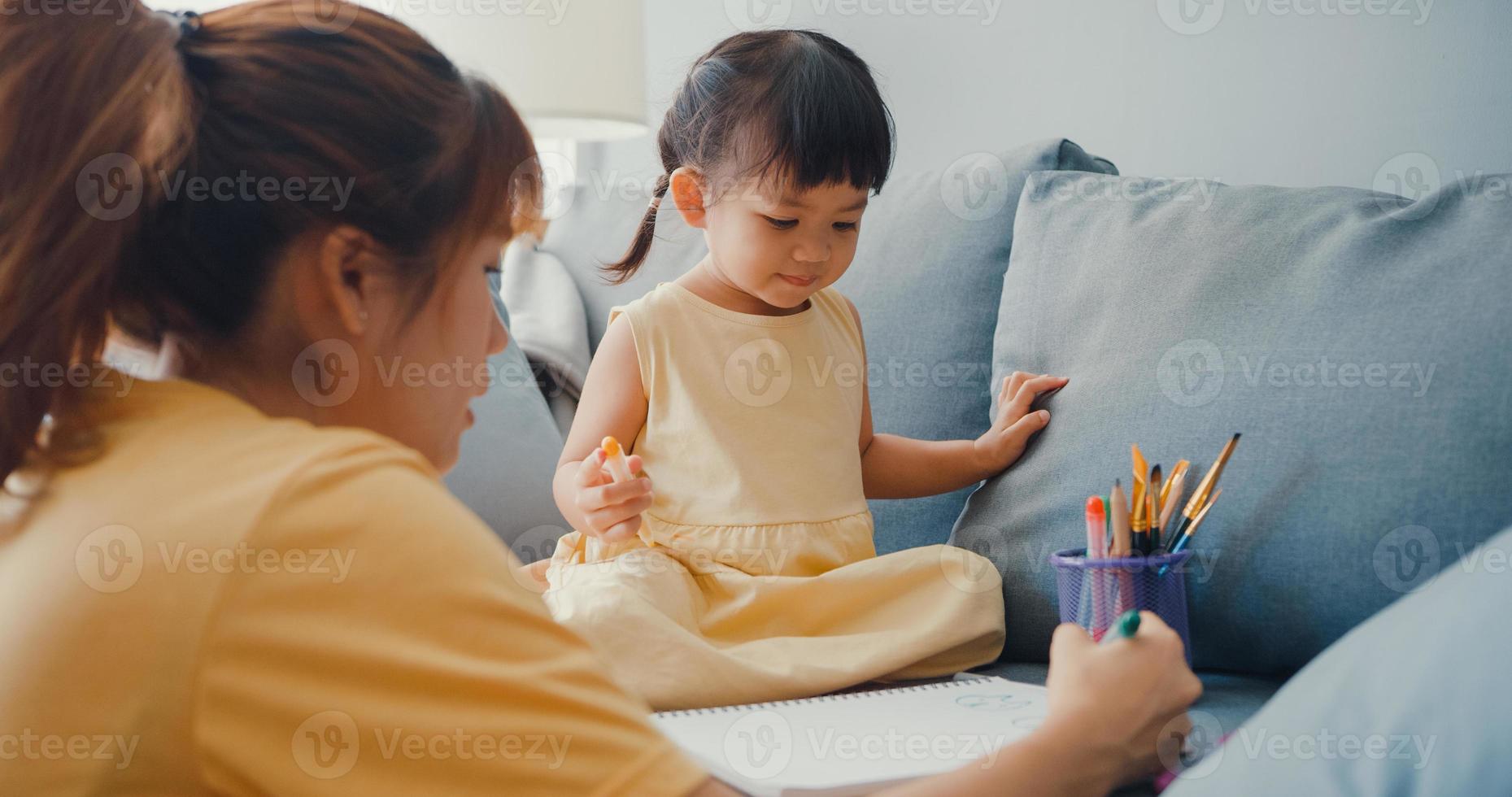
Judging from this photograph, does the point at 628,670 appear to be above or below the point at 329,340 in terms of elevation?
below

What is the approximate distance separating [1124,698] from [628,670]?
48 cm

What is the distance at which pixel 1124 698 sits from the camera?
0.67 meters

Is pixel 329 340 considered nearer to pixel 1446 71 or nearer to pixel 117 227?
pixel 117 227

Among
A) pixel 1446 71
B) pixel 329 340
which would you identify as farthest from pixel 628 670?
pixel 1446 71
